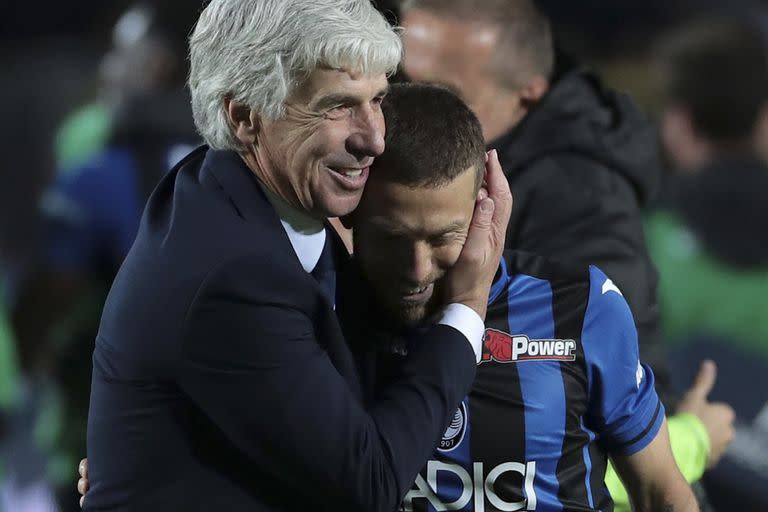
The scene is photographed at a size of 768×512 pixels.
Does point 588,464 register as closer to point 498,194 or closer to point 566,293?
point 566,293

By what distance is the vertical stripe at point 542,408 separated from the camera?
210 cm

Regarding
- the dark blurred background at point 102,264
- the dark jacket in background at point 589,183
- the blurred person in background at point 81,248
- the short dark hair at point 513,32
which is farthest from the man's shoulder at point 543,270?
the dark blurred background at point 102,264

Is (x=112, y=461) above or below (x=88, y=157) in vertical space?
above

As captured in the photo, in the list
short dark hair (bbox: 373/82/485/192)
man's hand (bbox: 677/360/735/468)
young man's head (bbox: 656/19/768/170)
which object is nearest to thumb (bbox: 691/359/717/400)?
man's hand (bbox: 677/360/735/468)

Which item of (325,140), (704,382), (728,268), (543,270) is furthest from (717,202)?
(325,140)

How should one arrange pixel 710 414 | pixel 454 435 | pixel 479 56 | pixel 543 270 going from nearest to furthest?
pixel 454 435, pixel 543 270, pixel 710 414, pixel 479 56

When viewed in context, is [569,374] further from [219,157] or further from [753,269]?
[753,269]

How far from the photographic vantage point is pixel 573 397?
2.10 meters

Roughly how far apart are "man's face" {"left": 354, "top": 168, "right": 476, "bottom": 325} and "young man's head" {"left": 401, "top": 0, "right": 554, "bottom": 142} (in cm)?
102

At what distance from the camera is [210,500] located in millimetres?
1876

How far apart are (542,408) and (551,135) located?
1.11 meters

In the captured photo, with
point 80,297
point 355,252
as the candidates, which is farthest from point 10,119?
point 355,252

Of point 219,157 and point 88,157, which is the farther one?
point 88,157

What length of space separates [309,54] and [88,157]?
9.24 feet
